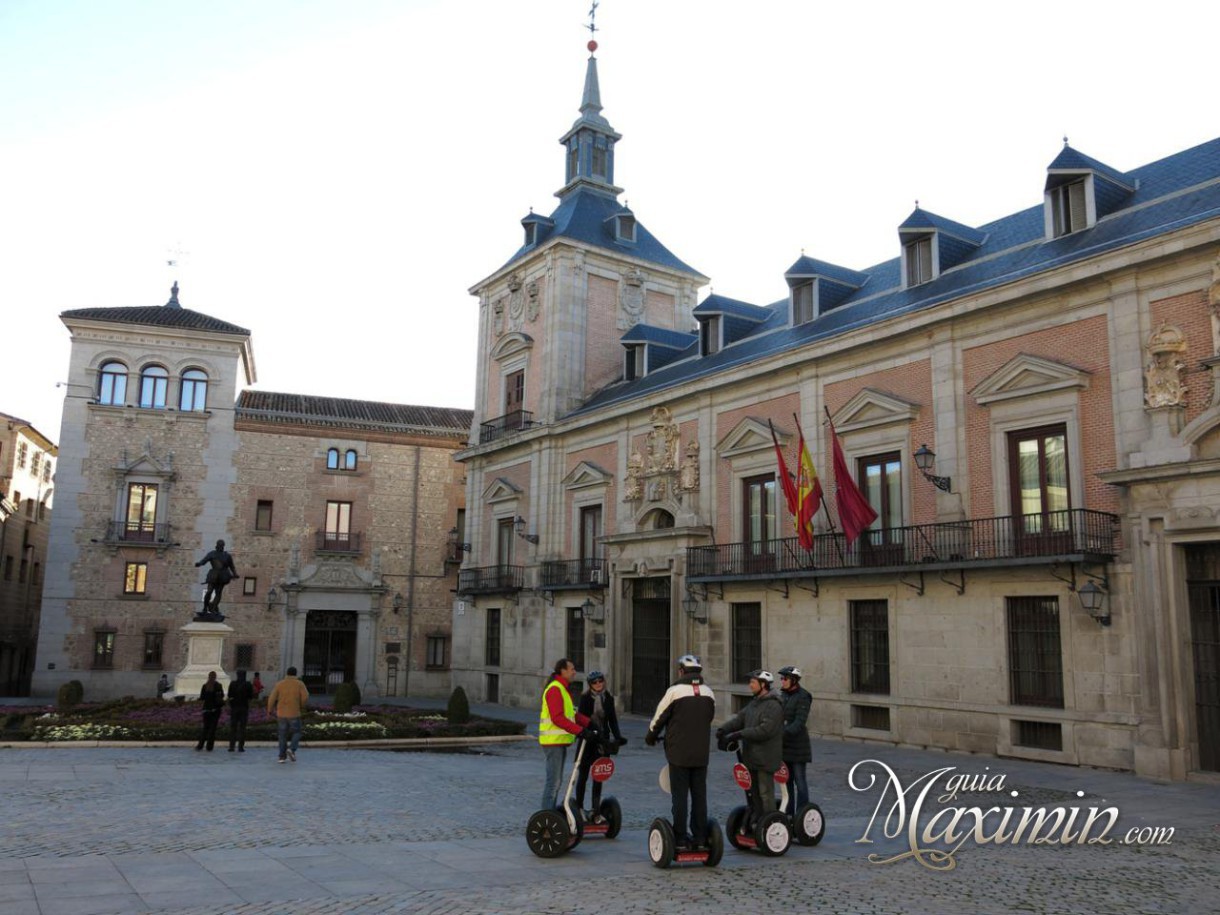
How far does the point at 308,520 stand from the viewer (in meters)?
40.2

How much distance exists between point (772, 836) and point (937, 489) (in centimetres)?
1242

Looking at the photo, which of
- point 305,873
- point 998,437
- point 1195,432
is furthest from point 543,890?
point 998,437

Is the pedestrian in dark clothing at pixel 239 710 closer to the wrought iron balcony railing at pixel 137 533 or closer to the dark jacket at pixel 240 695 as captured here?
the dark jacket at pixel 240 695

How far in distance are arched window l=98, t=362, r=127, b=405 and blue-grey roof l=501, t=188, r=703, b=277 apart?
15501mm

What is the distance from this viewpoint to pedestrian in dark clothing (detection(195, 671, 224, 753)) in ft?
57.7

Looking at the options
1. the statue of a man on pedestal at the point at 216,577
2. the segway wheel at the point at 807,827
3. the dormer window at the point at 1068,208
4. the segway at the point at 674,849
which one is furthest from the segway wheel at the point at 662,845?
the statue of a man on pedestal at the point at 216,577

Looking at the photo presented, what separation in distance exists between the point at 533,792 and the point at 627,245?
26.4m

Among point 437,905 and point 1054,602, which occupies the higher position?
point 1054,602

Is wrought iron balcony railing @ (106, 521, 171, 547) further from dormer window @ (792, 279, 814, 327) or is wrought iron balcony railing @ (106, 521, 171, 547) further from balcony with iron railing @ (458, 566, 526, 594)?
dormer window @ (792, 279, 814, 327)

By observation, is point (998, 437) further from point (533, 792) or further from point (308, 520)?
point (308, 520)

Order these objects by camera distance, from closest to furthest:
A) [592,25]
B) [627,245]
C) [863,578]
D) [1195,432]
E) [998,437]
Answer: [1195,432] < [998,437] < [863,578] < [627,245] < [592,25]

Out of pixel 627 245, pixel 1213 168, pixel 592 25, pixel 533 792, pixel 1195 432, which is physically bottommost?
pixel 533 792

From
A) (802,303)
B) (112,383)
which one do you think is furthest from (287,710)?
(112,383)

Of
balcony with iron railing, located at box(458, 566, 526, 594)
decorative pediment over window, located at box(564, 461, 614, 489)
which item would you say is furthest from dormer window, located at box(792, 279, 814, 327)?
balcony with iron railing, located at box(458, 566, 526, 594)
